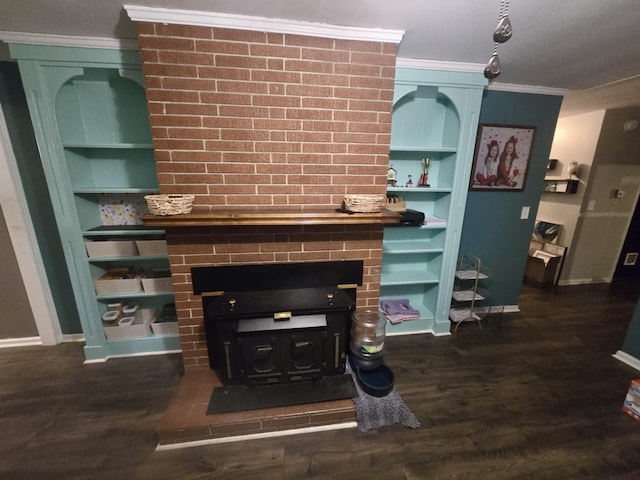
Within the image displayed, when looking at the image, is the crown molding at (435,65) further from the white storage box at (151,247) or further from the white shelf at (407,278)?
the white storage box at (151,247)

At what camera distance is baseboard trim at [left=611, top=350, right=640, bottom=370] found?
2069 mm

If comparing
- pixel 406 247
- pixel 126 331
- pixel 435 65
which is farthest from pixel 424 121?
pixel 126 331

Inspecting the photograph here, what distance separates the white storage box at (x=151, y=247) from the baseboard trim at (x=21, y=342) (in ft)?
4.45

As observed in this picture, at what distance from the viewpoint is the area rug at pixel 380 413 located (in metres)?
1.56

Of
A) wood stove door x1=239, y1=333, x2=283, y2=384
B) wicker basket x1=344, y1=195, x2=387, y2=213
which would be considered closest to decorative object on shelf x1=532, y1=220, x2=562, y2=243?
wicker basket x1=344, y1=195, x2=387, y2=213

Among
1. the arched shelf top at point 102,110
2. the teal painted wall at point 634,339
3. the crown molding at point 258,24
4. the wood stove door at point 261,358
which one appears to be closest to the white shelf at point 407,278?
the wood stove door at point 261,358

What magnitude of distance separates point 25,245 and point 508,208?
4388mm

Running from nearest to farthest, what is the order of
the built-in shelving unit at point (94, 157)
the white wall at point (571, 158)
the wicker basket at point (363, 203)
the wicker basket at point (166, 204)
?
the wicker basket at point (166, 204) → the wicker basket at point (363, 203) → the built-in shelving unit at point (94, 157) → the white wall at point (571, 158)

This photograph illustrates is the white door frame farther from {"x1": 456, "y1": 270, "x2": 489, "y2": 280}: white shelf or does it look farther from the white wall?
the white wall

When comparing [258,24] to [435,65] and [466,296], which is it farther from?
[466,296]

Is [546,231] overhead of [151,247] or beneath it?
beneath

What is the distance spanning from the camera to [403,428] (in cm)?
157

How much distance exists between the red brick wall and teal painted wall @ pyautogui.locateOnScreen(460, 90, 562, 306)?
1430 millimetres

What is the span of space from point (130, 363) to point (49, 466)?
77 cm
